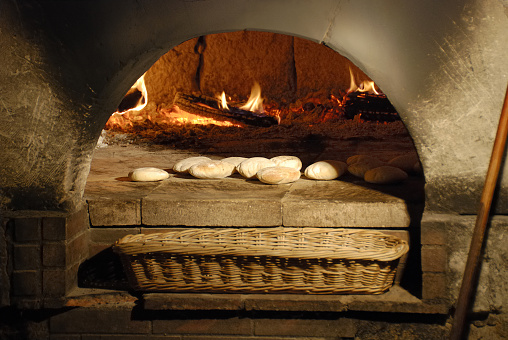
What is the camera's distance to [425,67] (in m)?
2.18

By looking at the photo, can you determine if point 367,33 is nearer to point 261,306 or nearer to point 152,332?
point 261,306

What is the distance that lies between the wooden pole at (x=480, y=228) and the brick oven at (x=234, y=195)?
0.27 ft

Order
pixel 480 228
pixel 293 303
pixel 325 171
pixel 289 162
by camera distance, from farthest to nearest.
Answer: pixel 289 162, pixel 325 171, pixel 293 303, pixel 480 228

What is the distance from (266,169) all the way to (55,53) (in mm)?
1322

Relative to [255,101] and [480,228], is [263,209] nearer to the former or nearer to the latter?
[480,228]

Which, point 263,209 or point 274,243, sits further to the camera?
point 263,209

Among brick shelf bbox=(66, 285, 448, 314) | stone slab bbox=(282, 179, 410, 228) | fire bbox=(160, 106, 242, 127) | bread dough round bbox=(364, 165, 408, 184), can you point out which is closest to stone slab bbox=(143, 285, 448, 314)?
brick shelf bbox=(66, 285, 448, 314)

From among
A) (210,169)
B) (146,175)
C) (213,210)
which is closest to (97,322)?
(213,210)

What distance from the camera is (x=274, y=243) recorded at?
2264 millimetres

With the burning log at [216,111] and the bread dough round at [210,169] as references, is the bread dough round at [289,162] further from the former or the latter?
the burning log at [216,111]

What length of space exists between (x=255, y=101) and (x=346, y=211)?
8.87 feet

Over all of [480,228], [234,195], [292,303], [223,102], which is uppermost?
[223,102]

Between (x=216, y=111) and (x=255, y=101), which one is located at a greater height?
(x=255, y=101)

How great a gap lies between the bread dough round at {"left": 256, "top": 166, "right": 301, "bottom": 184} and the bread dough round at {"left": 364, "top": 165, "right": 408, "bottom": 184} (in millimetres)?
456
